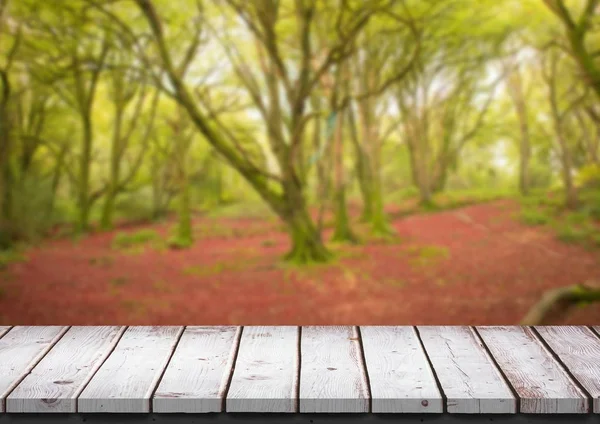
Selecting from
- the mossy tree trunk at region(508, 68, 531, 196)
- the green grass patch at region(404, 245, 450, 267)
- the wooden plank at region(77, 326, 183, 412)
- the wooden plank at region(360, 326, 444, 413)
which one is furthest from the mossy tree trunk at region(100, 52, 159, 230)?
the mossy tree trunk at region(508, 68, 531, 196)

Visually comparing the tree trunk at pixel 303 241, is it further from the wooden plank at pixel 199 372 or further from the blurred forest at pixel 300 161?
the wooden plank at pixel 199 372

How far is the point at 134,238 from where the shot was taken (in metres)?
3.02

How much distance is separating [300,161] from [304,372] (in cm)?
193

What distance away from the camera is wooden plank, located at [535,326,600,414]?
1400 millimetres

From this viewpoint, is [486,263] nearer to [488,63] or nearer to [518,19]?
[488,63]

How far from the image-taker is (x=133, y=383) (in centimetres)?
140

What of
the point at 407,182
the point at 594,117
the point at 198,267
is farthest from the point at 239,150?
the point at 594,117

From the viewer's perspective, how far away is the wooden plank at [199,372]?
51.8 inches

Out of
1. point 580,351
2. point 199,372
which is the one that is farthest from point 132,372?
point 580,351

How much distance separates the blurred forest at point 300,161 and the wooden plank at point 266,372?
3.71 ft

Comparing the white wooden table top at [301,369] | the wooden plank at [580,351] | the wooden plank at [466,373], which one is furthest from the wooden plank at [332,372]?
the wooden plank at [580,351]

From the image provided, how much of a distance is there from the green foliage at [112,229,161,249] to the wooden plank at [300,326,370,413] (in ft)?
4.65

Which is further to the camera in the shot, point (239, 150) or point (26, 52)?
point (239, 150)

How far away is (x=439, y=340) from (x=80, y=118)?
216 cm
